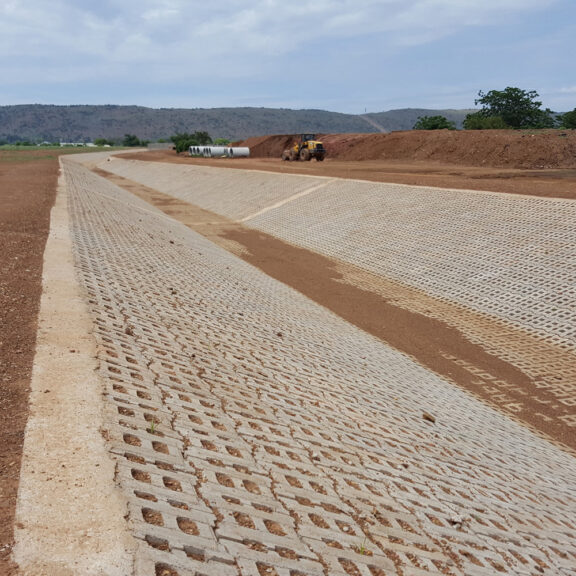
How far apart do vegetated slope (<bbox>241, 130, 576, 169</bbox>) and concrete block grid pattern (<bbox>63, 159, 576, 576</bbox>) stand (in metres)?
39.4

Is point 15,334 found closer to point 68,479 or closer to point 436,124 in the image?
point 68,479

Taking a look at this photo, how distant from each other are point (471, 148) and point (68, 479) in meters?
53.0

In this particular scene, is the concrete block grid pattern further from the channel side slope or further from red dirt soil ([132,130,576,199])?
red dirt soil ([132,130,576,199])

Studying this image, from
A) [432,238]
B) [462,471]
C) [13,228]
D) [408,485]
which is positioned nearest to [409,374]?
[462,471]

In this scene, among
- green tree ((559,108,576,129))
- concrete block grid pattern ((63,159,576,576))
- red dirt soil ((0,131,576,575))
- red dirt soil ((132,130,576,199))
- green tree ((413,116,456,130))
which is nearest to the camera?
concrete block grid pattern ((63,159,576,576))

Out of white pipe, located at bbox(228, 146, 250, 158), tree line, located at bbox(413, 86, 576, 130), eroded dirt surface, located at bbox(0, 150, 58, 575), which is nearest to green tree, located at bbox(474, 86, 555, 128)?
tree line, located at bbox(413, 86, 576, 130)

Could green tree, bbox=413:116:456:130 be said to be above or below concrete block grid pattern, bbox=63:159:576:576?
above

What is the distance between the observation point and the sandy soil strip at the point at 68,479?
4.11m

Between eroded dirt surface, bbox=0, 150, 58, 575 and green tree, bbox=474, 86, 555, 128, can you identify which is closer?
eroded dirt surface, bbox=0, 150, 58, 575

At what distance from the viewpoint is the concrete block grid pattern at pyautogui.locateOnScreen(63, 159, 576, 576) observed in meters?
5.04

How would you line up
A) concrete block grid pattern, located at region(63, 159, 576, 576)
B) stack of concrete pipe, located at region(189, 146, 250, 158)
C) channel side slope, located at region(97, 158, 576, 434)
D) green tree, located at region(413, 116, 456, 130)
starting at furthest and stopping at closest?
stack of concrete pipe, located at region(189, 146, 250, 158)
green tree, located at region(413, 116, 456, 130)
channel side slope, located at region(97, 158, 576, 434)
concrete block grid pattern, located at region(63, 159, 576, 576)

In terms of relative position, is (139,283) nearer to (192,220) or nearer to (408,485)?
(408,485)

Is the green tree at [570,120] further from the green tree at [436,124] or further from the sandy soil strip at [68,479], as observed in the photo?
the sandy soil strip at [68,479]

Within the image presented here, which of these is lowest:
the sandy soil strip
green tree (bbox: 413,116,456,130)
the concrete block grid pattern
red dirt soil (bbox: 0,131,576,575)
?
the concrete block grid pattern
